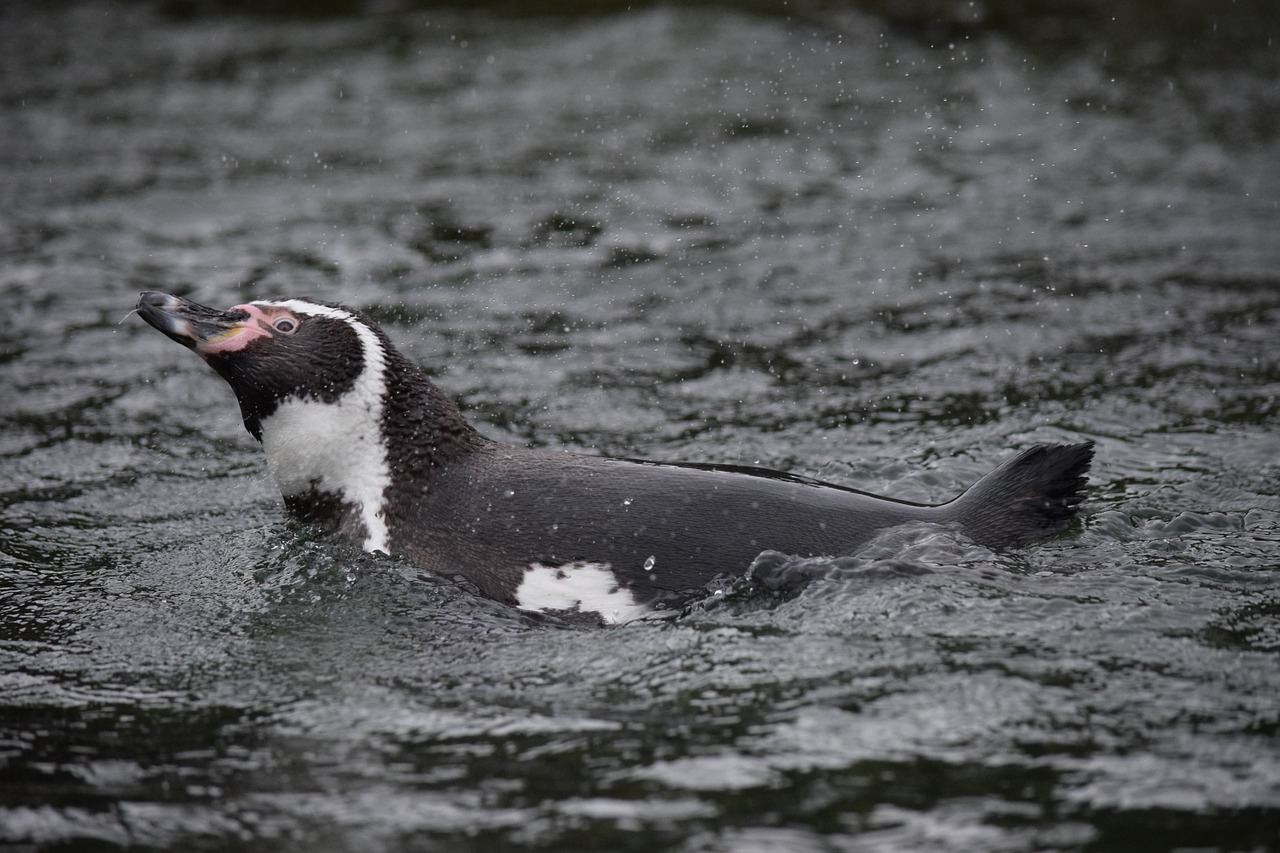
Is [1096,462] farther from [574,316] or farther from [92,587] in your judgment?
[92,587]

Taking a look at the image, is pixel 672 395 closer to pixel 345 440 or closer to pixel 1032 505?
pixel 345 440

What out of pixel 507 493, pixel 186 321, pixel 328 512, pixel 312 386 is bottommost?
pixel 328 512

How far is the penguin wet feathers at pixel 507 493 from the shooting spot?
5.75m

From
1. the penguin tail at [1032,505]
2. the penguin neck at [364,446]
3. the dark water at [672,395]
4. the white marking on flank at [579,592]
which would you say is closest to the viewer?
the dark water at [672,395]

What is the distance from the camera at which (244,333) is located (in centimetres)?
623

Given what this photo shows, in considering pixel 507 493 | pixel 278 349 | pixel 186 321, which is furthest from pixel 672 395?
pixel 186 321

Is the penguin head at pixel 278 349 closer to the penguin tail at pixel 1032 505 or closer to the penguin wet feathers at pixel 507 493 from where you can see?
the penguin wet feathers at pixel 507 493

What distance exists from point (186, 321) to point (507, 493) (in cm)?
159

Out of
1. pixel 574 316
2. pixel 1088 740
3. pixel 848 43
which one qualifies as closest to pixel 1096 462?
pixel 1088 740

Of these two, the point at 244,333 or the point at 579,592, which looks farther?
the point at 244,333

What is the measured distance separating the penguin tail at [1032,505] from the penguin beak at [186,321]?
10.4 feet

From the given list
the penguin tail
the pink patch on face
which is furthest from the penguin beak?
the penguin tail

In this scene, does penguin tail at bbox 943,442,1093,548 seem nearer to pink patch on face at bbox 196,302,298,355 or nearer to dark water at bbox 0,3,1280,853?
dark water at bbox 0,3,1280,853

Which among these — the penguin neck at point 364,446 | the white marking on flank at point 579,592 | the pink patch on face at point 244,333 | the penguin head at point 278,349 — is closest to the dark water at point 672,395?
the white marking on flank at point 579,592
